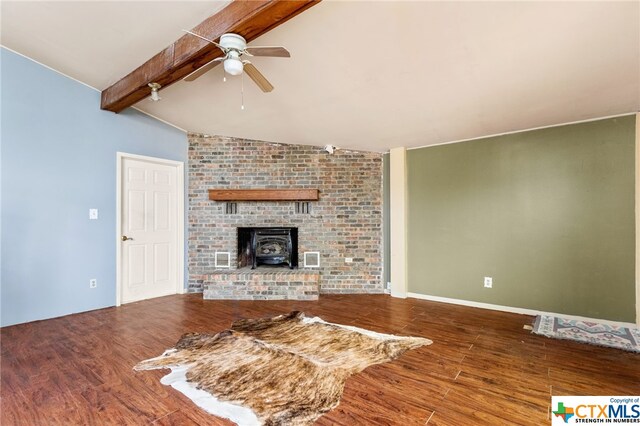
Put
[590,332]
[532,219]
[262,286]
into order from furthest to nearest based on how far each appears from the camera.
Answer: [262,286] → [532,219] → [590,332]

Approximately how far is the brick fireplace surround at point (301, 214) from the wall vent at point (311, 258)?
0.06 m

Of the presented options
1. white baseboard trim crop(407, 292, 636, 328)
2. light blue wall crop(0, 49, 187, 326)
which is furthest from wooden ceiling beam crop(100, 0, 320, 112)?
white baseboard trim crop(407, 292, 636, 328)

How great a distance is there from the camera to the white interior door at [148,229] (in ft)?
12.9

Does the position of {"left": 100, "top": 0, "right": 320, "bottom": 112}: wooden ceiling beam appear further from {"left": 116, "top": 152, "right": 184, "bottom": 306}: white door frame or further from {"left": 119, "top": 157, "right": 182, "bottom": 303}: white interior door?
{"left": 119, "top": 157, "right": 182, "bottom": 303}: white interior door

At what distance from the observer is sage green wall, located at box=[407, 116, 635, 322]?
3000 mm

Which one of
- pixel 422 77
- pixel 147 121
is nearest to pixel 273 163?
pixel 147 121

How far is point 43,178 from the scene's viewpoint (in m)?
3.21

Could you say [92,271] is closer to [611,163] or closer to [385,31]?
[385,31]

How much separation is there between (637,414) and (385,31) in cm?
284

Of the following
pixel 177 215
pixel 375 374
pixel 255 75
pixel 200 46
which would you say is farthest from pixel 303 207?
pixel 375 374

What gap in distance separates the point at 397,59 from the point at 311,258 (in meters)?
3.06

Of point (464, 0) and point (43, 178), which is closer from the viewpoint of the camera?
point (464, 0)

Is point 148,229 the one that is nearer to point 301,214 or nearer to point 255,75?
point 301,214

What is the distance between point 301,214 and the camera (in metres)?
4.58
